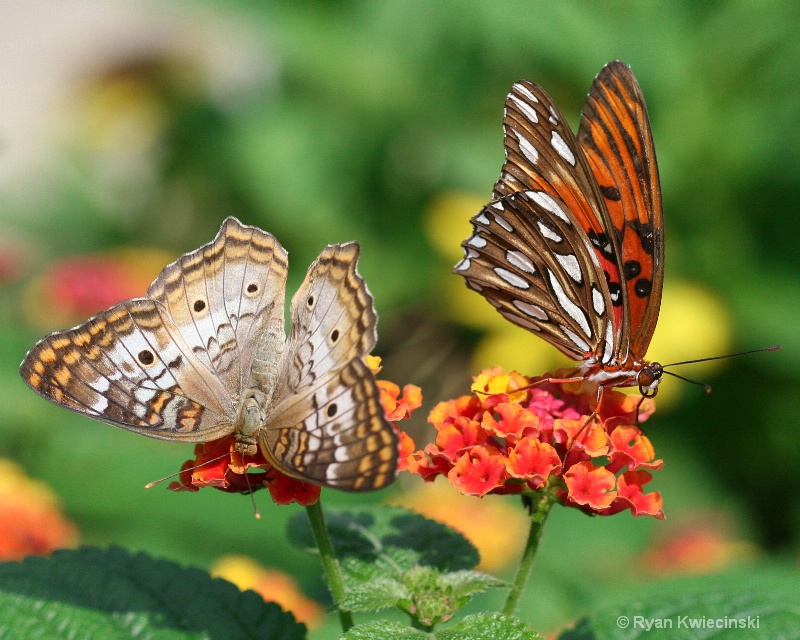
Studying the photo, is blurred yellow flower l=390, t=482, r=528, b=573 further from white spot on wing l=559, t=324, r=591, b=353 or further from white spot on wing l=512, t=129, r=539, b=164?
white spot on wing l=512, t=129, r=539, b=164

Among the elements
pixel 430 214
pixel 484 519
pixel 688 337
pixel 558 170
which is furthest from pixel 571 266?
pixel 430 214

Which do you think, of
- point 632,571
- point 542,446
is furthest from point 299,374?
point 632,571

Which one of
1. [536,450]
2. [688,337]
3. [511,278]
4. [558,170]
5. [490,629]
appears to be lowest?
[490,629]

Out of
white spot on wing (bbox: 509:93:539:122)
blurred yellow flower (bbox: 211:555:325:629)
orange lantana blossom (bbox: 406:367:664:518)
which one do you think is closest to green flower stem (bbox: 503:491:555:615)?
orange lantana blossom (bbox: 406:367:664:518)

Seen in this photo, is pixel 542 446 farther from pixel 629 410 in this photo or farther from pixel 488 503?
pixel 488 503

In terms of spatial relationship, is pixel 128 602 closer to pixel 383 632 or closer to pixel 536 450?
pixel 383 632

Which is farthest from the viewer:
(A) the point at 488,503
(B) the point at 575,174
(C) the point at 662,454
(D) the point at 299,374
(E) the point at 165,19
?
(E) the point at 165,19

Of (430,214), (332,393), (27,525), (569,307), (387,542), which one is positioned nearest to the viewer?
(332,393)
